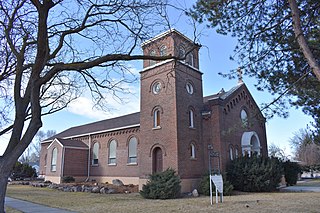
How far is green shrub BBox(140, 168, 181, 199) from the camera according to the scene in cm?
1589

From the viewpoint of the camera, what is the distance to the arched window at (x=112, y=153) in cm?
2783

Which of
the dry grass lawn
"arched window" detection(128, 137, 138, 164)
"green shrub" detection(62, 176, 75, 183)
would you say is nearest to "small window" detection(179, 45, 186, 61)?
the dry grass lawn

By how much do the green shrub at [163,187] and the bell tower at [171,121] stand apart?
195 centimetres

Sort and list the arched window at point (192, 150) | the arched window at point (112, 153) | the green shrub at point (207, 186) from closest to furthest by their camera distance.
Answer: the green shrub at point (207, 186)
the arched window at point (192, 150)
the arched window at point (112, 153)

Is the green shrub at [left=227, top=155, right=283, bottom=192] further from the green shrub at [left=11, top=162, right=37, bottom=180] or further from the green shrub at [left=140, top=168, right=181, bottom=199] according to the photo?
the green shrub at [left=11, top=162, right=37, bottom=180]

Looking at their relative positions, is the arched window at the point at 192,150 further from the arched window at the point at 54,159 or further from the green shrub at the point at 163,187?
the arched window at the point at 54,159

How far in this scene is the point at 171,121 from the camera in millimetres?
19281

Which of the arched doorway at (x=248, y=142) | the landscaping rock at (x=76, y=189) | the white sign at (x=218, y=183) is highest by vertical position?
the arched doorway at (x=248, y=142)

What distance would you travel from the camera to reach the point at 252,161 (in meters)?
19.8

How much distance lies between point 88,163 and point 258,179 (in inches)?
762

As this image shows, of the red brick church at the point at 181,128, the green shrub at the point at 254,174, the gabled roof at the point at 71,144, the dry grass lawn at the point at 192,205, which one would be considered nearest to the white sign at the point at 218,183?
the dry grass lawn at the point at 192,205

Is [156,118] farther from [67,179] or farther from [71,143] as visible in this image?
[71,143]

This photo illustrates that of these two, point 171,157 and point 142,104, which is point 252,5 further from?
point 142,104

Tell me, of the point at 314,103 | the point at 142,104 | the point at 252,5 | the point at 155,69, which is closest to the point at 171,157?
→ the point at 142,104
